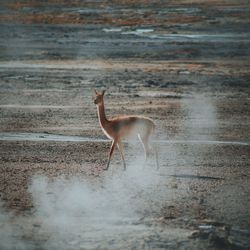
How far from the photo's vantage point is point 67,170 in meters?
15.4

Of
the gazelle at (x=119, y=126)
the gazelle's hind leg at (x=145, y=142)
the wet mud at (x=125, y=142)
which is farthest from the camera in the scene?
the gazelle's hind leg at (x=145, y=142)

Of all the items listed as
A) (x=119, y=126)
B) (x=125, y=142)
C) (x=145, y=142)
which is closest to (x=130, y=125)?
(x=119, y=126)

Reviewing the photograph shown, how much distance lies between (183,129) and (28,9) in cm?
4536

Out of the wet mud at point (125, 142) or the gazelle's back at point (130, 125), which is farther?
the gazelle's back at point (130, 125)

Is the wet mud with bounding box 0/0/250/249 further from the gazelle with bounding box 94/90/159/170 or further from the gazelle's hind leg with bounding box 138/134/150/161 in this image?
the gazelle with bounding box 94/90/159/170

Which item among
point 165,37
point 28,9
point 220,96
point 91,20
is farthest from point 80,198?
point 28,9

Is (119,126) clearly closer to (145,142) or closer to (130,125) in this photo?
(130,125)

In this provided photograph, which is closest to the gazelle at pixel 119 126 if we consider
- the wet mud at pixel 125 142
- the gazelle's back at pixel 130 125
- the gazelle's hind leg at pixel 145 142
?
the gazelle's back at pixel 130 125

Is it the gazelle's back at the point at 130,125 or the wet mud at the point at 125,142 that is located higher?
the gazelle's back at the point at 130,125

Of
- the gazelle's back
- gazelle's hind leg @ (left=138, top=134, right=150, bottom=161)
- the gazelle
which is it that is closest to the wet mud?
gazelle's hind leg @ (left=138, top=134, right=150, bottom=161)

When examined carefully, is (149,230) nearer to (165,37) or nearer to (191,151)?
(191,151)

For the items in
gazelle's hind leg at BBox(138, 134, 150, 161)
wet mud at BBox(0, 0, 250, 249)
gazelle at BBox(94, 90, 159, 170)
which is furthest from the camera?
gazelle's hind leg at BBox(138, 134, 150, 161)

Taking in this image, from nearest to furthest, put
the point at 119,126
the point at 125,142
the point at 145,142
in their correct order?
the point at 119,126 → the point at 145,142 → the point at 125,142

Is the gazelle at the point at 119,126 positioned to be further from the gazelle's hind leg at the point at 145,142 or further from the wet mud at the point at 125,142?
the wet mud at the point at 125,142
